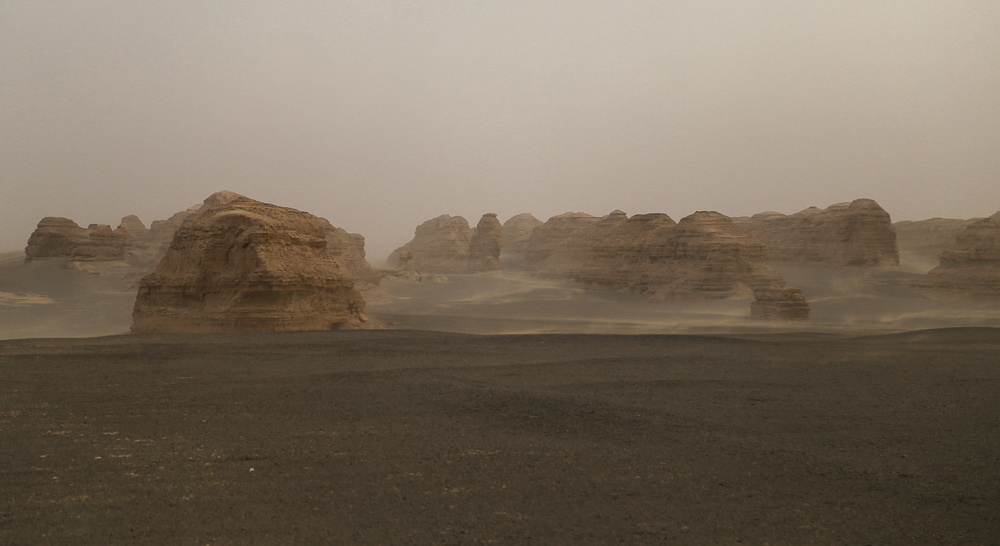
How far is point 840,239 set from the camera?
48812 millimetres

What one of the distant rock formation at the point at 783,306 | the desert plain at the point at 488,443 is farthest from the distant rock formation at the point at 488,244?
the desert plain at the point at 488,443

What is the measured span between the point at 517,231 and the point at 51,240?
60665 millimetres

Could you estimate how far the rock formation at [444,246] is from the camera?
77875mm

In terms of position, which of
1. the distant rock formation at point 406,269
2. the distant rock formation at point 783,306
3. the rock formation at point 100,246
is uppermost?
the rock formation at point 100,246

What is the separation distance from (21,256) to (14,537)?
66.9 meters

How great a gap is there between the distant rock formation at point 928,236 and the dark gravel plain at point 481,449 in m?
63.8

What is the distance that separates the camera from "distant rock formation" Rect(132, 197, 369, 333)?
14.9 metres

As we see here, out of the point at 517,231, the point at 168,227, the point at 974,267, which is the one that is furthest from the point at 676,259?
the point at 517,231

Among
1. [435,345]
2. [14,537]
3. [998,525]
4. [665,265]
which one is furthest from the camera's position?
[665,265]

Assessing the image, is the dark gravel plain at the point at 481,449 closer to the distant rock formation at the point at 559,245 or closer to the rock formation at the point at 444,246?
the distant rock formation at the point at 559,245

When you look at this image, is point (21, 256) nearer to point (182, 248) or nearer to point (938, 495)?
point (182, 248)

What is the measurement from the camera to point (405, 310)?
33938 millimetres

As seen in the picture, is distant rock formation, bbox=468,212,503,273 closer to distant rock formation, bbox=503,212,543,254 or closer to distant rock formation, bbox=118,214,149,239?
distant rock formation, bbox=503,212,543,254

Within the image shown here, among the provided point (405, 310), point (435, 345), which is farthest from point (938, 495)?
point (405, 310)
